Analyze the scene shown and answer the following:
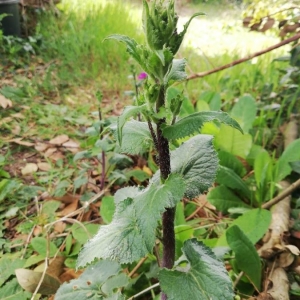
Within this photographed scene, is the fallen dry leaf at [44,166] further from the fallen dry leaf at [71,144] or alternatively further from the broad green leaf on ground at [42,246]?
the broad green leaf on ground at [42,246]

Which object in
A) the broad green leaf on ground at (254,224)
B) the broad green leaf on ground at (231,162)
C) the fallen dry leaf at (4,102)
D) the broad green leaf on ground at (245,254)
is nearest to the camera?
the broad green leaf on ground at (245,254)

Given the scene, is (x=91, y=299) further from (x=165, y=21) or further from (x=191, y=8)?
(x=191, y=8)

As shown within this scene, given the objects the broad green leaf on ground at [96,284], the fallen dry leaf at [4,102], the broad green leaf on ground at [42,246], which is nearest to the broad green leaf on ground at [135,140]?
the broad green leaf on ground at [96,284]

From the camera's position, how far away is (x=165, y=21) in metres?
0.49

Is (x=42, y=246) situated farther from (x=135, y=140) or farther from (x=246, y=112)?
(x=246, y=112)

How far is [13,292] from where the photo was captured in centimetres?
91

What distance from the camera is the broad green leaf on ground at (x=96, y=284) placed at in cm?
73

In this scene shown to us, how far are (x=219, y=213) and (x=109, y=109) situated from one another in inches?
38.9

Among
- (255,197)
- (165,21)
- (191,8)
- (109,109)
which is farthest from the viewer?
(191,8)

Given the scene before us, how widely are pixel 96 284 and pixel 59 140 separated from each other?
0.98 metres

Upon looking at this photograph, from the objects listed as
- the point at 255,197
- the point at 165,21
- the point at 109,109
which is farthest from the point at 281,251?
the point at 109,109

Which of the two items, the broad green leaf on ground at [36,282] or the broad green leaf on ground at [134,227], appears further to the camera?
the broad green leaf on ground at [36,282]

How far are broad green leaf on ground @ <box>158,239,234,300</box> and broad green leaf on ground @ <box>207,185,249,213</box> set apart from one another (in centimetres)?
52

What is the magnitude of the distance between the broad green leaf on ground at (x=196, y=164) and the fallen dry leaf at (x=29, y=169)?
2.92 feet
